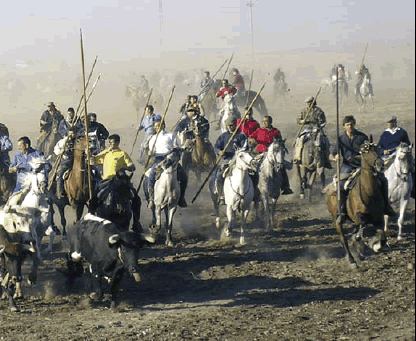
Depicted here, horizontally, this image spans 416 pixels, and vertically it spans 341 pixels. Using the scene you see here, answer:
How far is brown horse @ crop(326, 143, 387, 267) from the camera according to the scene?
63.6 ft

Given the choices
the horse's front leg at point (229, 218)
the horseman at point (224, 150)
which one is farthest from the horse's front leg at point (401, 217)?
the horseman at point (224, 150)

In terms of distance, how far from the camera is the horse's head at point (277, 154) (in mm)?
23828

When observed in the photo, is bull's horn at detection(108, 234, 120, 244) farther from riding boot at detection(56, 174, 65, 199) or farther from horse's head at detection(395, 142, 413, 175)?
horse's head at detection(395, 142, 413, 175)

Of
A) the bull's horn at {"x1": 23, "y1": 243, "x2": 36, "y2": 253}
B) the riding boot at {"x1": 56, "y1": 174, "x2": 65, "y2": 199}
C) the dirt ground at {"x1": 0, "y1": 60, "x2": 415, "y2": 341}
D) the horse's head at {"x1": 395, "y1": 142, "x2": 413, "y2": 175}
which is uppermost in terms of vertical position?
the horse's head at {"x1": 395, "y1": 142, "x2": 413, "y2": 175}

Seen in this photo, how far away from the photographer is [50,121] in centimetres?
2941

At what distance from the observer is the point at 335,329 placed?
1606cm

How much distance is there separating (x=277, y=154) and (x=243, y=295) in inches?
248

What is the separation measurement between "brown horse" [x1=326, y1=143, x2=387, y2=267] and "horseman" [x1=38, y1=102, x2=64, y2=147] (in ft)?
38.4

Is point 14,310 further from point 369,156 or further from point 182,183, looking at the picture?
point 369,156

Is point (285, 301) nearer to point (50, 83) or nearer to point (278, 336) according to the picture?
point (278, 336)

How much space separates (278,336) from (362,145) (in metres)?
5.12

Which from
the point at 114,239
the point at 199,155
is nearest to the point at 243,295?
the point at 114,239

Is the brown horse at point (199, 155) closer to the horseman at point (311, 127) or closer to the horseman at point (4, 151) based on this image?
the horseman at point (311, 127)

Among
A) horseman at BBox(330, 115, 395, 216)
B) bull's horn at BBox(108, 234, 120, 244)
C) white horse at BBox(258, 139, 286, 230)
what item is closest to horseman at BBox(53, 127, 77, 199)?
white horse at BBox(258, 139, 286, 230)
